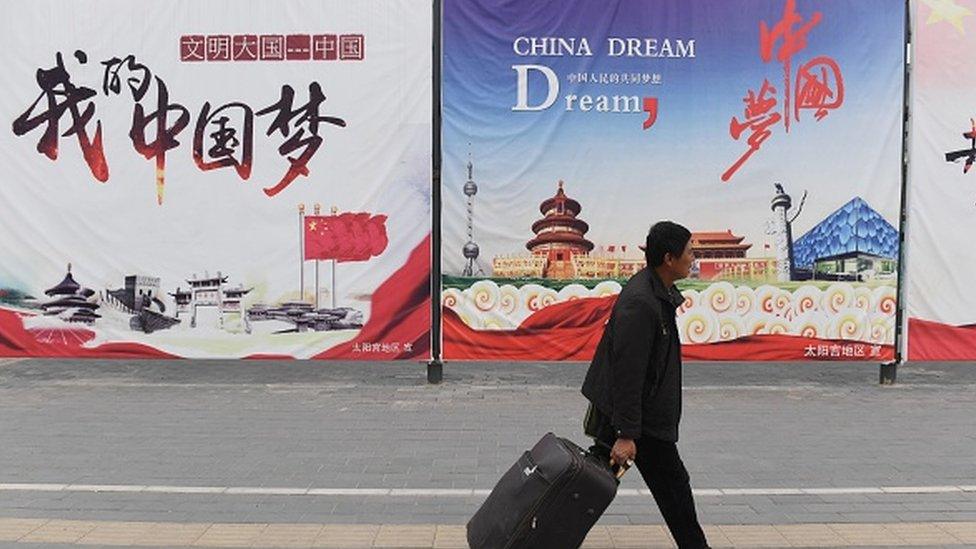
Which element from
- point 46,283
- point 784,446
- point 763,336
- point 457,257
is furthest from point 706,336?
point 46,283

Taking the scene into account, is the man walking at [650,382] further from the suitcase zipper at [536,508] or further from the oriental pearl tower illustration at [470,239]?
the oriental pearl tower illustration at [470,239]

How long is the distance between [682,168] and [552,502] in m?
5.55

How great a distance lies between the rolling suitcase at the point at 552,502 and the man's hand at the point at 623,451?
0.10 m

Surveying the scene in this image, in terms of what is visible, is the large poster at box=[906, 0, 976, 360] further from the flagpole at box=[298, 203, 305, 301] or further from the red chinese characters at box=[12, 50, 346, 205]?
the flagpole at box=[298, 203, 305, 301]

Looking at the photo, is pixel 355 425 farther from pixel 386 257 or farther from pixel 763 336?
pixel 763 336

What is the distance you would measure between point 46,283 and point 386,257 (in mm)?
3564

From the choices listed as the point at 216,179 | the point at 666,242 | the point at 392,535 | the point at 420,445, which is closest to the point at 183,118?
the point at 216,179

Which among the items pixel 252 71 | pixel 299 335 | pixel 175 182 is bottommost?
pixel 299 335

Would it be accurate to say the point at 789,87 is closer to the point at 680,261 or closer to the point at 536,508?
the point at 680,261

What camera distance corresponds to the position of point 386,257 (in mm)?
8430

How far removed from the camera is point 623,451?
12.2 ft

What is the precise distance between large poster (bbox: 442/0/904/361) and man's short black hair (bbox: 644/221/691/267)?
451 centimetres

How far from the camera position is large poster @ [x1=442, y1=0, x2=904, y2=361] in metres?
8.27

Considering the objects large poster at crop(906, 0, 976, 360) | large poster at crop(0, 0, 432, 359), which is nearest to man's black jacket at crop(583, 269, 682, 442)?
large poster at crop(0, 0, 432, 359)
